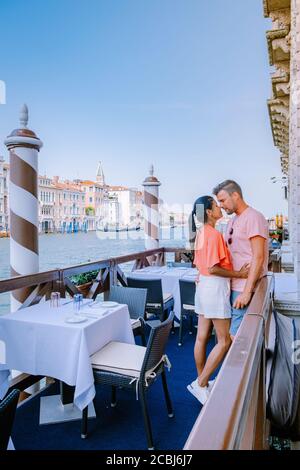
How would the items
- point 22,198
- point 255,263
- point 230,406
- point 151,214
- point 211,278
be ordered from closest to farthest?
point 230,406 → point 255,263 → point 211,278 → point 22,198 → point 151,214

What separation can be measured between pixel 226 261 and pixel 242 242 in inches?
7.3

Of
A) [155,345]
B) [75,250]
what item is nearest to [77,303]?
[155,345]

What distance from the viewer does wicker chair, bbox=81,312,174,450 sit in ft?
8.08

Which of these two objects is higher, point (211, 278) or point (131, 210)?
point (131, 210)

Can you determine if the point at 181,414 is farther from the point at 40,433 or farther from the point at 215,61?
the point at 215,61

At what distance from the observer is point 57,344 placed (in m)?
2.76

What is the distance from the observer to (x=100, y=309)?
3.22 metres

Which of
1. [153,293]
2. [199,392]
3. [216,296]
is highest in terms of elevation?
[216,296]

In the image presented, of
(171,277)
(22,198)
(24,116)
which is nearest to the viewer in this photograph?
(22,198)

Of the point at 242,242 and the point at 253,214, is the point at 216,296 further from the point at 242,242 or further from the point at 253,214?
the point at 253,214

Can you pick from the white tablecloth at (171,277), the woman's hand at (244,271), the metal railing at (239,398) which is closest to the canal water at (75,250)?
the white tablecloth at (171,277)

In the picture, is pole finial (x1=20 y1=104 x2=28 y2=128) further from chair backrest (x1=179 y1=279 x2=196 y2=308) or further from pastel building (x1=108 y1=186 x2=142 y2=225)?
pastel building (x1=108 y1=186 x2=142 y2=225)

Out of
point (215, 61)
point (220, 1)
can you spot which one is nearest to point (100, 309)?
point (220, 1)
